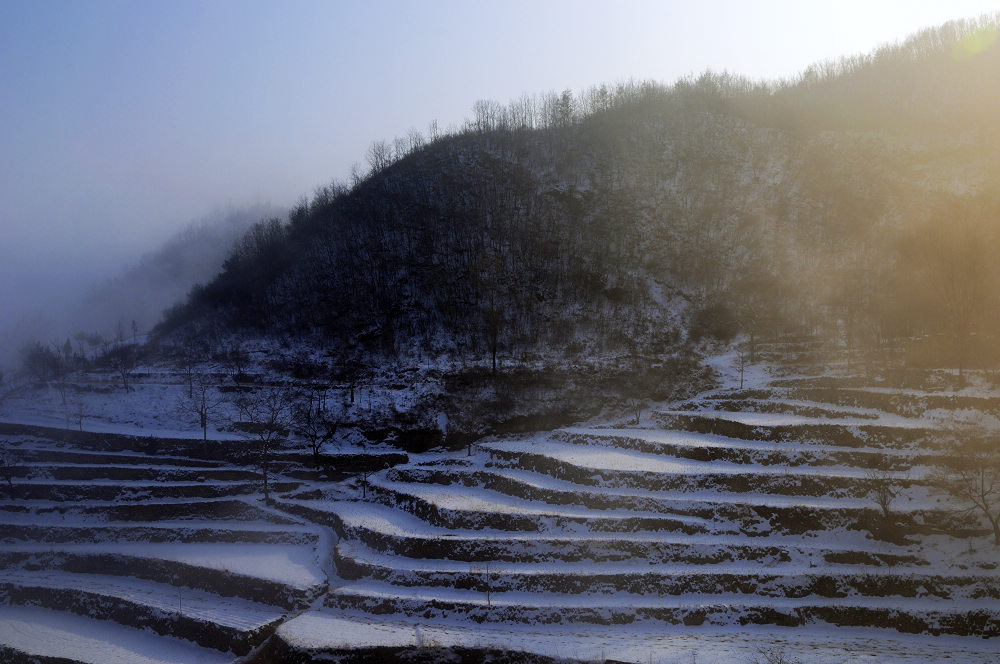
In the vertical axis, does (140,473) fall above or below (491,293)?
below

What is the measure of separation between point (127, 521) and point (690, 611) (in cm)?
2579

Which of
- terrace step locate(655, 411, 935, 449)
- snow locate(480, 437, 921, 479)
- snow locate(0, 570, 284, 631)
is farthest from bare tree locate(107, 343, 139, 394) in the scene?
terrace step locate(655, 411, 935, 449)

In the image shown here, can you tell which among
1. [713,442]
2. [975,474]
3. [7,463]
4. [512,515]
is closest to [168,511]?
[7,463]

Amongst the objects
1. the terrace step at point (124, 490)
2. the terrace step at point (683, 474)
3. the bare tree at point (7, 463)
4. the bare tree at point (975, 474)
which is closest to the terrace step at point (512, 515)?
the terrace step at point (683, 474)

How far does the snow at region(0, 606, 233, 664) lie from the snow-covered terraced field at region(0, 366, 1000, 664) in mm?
94

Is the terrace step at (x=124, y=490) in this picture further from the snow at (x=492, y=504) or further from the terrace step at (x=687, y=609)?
the terrace step at (x=687, y=609)

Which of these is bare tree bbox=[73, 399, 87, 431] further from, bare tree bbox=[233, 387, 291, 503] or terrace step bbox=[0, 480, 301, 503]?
bare tree bbox=[233, 387, 291, 503]

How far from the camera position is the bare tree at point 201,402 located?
4050 cm

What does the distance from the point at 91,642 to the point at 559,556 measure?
16195 millimetres

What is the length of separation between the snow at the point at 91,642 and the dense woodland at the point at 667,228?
29472 mm

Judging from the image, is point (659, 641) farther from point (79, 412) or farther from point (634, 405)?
point (79, 412)

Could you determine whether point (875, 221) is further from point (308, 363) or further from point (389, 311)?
point (308, 363)

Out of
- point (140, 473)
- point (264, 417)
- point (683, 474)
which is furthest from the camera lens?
point (264, 417)

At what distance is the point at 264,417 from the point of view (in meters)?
40.2
